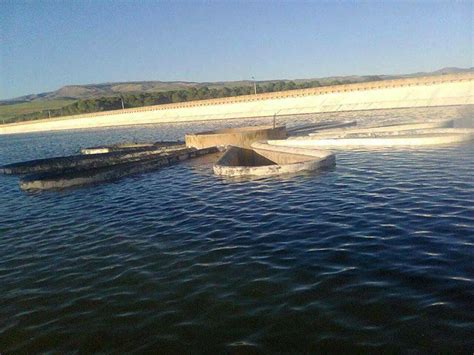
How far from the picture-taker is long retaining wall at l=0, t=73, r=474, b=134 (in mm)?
63812

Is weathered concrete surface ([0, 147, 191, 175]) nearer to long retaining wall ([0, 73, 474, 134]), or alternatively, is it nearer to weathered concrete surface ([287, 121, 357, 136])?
weathered concrete surface ([287, 121, 357, 136])

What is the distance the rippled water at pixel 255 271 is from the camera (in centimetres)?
633

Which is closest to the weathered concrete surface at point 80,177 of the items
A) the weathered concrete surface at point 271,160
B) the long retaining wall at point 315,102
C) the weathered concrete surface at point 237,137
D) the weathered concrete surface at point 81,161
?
the weathered concrete surface at point 81,161

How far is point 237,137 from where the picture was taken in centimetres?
3269

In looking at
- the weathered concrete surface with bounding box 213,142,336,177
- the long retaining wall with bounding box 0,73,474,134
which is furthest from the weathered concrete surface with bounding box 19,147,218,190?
the long retaining wall with bounding box 0,73,474,134

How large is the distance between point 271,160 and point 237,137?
26.6ft

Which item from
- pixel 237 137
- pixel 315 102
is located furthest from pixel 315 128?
pixel 315 102

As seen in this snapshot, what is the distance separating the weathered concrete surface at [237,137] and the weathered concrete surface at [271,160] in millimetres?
3833

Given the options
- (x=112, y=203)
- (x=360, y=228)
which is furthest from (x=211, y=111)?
(x=360, y=228)

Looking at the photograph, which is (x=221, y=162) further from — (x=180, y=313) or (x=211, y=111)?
(x=211, y=111)

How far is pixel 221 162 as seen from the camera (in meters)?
23.3

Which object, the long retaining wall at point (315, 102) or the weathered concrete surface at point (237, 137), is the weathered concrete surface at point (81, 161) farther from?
the long retaining wall at point (315, 102)

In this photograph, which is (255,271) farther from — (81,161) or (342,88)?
(342,88)

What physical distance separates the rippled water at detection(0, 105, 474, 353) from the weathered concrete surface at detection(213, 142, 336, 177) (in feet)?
9.50
